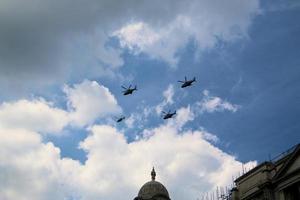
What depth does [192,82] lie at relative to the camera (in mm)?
56094

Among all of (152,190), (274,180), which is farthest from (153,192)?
(274,180)

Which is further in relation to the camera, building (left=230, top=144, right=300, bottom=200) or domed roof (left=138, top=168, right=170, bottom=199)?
domed roof (left=138, top=168, right=170, bottom=199)

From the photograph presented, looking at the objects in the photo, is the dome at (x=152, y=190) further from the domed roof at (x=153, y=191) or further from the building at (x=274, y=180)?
the building at (x=274, y=180)

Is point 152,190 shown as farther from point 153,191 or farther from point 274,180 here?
point 274,180

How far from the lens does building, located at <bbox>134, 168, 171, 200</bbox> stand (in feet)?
226

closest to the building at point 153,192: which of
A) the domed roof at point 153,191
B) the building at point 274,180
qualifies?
the domed roof at point 153,191

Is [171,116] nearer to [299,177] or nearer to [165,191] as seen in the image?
[165,191]

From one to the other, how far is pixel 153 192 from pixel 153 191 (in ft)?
0.87

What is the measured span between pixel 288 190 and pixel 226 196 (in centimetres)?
1030

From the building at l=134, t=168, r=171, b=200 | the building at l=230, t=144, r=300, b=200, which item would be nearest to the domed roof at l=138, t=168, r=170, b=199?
the building at l=134, t=168, r=171, b=200

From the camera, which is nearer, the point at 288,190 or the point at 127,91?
the point at 288,190

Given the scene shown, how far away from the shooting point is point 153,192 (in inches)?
2746

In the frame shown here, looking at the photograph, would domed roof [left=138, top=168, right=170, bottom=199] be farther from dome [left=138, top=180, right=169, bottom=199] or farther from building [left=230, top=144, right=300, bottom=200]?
building [left=230, top=144, right=300, bottom=200]

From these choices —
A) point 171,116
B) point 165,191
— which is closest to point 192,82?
point 171,116
